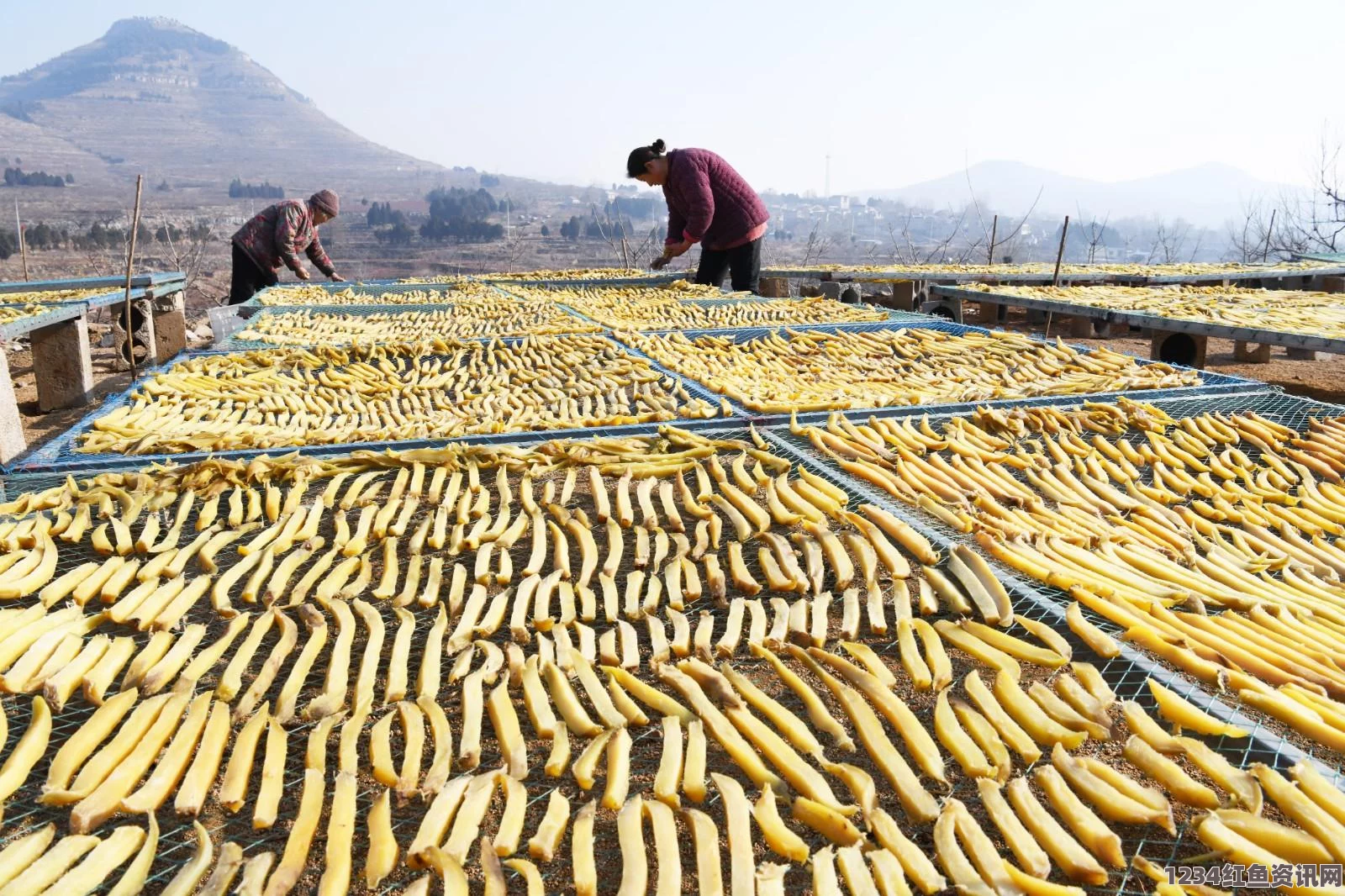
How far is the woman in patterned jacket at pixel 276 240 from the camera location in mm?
Answer: 11477

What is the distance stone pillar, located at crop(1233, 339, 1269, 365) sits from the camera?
11492mm

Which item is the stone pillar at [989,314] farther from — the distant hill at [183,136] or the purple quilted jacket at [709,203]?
the distant hill at [183,136]

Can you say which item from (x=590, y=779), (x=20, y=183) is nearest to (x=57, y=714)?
(x=590, y=779)

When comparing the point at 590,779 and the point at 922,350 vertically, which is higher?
the point at 922,350

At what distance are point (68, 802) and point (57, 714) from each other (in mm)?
479

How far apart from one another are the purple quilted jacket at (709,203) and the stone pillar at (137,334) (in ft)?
24.0

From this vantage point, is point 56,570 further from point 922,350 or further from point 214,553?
point 922,350

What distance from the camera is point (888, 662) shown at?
261 centimetres

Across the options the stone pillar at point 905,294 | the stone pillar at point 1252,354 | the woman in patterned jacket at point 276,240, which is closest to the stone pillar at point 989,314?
the stone pillar at point 905,294

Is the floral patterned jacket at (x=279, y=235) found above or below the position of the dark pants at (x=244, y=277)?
above

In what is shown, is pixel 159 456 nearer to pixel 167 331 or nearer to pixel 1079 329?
pixel 167 331

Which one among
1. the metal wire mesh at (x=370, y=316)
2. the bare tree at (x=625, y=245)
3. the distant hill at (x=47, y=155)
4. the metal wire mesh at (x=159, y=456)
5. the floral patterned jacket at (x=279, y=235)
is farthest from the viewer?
the distant hill at (x=47, y=155)

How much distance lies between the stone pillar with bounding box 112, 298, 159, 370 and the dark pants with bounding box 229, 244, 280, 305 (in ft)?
3.79

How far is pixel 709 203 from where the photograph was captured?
32.6ft
